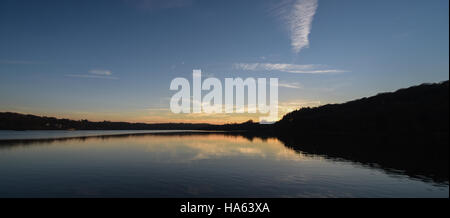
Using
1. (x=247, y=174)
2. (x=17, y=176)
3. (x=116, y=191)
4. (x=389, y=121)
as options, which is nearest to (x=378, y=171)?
(x=247, y=174)

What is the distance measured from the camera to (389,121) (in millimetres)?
161000

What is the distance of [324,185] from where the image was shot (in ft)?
102

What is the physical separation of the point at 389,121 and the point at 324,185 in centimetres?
16555

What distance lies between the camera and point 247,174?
37.9m

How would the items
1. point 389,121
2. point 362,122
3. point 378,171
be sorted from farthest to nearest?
1. point 362,122
2. point 389,121
3. point 378,171
